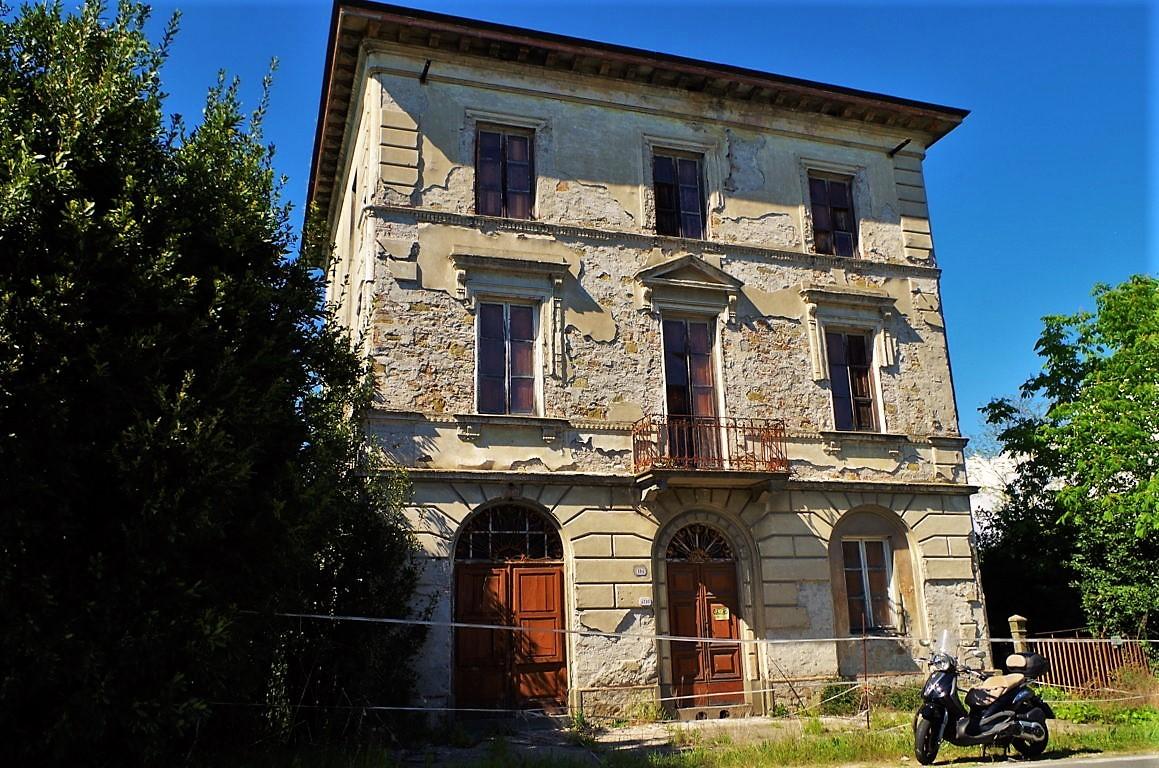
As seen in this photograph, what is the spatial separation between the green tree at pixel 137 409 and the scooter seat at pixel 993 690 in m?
7.41

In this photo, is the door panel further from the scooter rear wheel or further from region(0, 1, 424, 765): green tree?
the scooter rear wheel


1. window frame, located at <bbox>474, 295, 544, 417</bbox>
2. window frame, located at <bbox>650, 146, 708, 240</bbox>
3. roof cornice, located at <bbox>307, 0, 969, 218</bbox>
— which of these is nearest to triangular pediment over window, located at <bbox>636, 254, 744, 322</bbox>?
window frame, located at <bbox>650, 146, 708, 240</bbox>

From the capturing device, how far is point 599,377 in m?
14.6

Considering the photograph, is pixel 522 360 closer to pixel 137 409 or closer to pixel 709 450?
pixel 709 450

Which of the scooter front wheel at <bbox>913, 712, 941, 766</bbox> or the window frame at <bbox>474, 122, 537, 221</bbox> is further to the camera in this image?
the window frame at <bbox>474, 122, 537, 221</bbox>

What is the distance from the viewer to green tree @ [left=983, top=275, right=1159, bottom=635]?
16.7 m

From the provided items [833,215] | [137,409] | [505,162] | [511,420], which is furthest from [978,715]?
[505,162]

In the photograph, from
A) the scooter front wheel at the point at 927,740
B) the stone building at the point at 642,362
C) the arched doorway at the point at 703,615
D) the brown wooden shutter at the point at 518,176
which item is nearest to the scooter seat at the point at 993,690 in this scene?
the scooter front wheel at the point at 927,740

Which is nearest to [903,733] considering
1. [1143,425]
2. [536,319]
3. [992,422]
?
[536,319]

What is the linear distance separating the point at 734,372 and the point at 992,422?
329 inches

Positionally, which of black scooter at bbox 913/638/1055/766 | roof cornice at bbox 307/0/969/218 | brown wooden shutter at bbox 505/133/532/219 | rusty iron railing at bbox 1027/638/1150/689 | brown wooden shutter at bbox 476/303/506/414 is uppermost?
roof cornice at bbox 307/0/969/218

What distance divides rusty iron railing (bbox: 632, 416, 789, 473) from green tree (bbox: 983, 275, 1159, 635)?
6903 millimetres

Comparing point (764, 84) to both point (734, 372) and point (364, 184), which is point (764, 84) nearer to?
point (734, 372)

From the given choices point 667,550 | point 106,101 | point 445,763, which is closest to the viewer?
point 106,101
